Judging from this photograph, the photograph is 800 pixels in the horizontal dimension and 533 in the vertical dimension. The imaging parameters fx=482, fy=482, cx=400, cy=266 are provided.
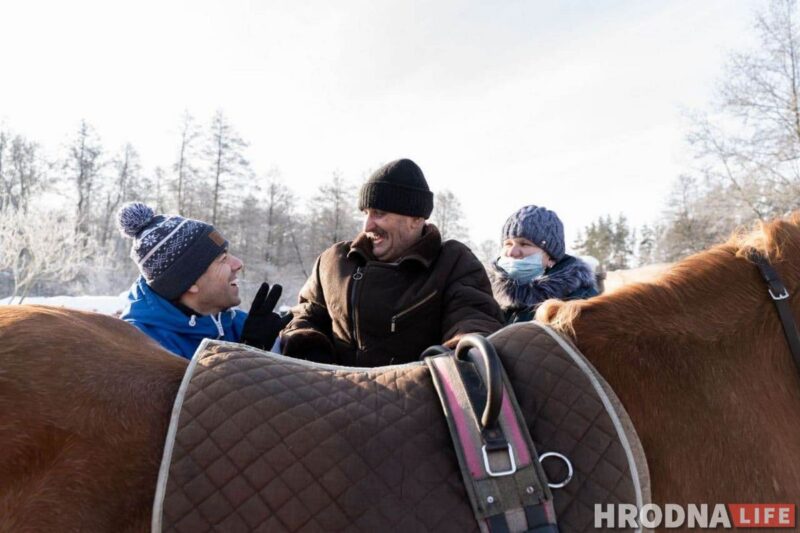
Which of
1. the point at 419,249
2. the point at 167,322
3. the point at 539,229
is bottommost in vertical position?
the point at 167,322

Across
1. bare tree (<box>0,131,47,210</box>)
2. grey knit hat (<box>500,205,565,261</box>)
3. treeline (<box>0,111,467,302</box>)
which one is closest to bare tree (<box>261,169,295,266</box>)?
treeline (<box>0,111,467,302</box>)

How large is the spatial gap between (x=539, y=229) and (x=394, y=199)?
1.18 m

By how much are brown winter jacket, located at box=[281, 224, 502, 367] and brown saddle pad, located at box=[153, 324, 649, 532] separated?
97cm

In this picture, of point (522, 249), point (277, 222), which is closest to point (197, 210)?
point (277, 222)

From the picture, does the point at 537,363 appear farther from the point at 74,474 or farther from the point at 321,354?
the point at 321,354

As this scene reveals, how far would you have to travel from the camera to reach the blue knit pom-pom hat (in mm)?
2264

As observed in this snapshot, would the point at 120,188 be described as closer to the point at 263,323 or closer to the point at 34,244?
the point at 34,244

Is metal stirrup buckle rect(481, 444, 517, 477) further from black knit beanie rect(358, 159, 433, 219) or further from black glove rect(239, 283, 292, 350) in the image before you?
black knit beanie rect(358, 159, 433, 219)

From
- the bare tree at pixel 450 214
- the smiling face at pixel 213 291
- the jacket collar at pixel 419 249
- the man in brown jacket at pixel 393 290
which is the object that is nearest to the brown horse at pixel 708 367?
the man in brown jacket at pixel 393 290

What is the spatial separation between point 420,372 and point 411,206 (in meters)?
1.41

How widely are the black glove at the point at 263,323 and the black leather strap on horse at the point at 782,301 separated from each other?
6.45 ft

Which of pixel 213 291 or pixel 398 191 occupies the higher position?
pixel 398 191

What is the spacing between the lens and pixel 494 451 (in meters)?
1.17

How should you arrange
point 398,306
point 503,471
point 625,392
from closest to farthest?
point 503,471, point 625,392, point 398,306
